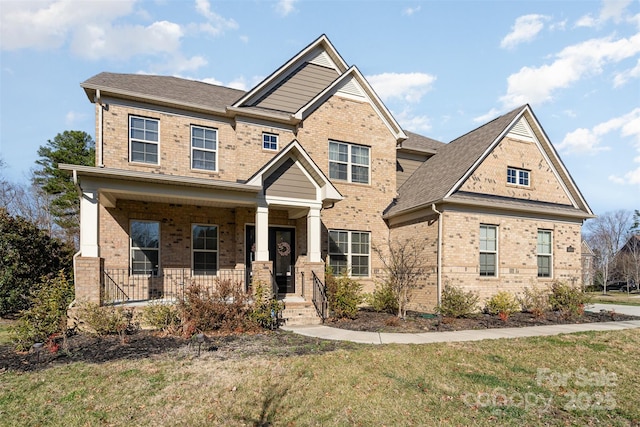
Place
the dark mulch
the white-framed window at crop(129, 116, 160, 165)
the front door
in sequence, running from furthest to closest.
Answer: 1. the front door
2. the white-framed window at crop(129, 116, 160, 165)
3. the dark mulch

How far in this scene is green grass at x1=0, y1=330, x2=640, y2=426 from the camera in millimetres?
4965

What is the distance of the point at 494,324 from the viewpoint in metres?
11.2

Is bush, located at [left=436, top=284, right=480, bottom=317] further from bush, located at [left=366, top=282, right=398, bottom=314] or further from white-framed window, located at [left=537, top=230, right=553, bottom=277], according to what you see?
white-framed window, located at [left=537, top=230, right=553, bottom=277]

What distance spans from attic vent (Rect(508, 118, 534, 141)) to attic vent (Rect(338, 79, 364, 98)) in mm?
6187

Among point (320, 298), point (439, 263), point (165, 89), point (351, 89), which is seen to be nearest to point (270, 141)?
point (351, 89)

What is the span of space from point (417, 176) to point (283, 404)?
12.9 m

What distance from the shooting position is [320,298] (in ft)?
36.2

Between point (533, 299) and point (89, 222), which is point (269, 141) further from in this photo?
point (533, 299)

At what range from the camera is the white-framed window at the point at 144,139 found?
40.4 ft

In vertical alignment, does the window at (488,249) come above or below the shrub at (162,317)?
above

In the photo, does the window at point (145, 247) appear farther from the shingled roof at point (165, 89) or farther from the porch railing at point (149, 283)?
the shingled roof at point (165, 89)

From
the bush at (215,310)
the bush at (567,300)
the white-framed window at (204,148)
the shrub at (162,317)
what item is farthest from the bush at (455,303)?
the white-framed window at (204,148)

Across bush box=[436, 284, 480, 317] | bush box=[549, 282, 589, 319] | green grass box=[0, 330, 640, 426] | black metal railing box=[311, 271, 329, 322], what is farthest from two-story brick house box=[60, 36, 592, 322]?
green grass box=[0, 330, 640, 426]

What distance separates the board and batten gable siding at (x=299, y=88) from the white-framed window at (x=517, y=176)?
26.6ft
